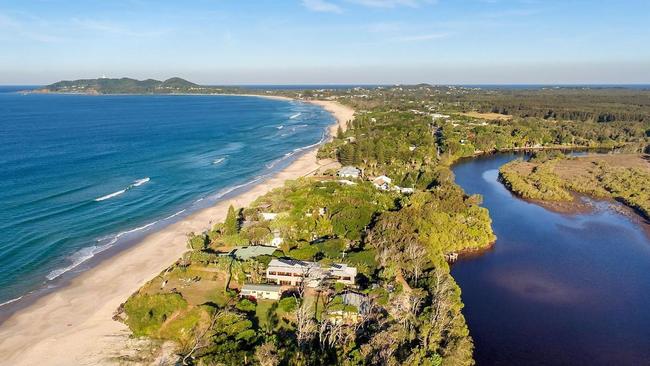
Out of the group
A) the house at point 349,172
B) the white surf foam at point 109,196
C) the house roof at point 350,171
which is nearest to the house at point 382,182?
the house at point 349,172

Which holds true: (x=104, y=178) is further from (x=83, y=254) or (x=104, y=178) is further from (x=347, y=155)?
(x=347, y=155)

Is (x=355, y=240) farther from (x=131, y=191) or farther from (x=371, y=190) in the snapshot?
(x=131, y=191)

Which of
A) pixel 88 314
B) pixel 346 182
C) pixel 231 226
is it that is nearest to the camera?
pixel 88 314

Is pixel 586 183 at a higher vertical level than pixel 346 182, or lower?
lower

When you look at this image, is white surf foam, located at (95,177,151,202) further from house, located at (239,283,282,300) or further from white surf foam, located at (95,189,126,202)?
house, located at (239,283,282,300)

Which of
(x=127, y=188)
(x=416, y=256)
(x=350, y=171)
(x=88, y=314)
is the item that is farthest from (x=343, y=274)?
(x=127, y=188)

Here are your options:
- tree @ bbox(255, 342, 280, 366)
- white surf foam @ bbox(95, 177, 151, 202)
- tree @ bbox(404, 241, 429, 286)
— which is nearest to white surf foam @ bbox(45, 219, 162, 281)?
white surf foam @ bbox(95, 177, 151, 202)

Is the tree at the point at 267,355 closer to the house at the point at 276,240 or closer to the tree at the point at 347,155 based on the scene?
the house at the point at 276,240
